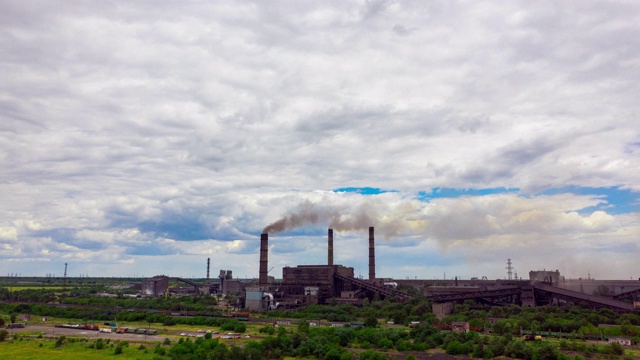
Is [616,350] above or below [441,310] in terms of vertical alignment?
below

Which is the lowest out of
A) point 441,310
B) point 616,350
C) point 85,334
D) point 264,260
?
point 85,334

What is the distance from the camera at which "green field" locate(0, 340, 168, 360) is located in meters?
63.1

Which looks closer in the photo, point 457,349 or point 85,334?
point 457,349

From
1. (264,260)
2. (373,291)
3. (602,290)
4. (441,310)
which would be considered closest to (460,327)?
(441,310)

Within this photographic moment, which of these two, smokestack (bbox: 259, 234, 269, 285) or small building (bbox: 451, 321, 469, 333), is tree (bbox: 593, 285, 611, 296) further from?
smokestack (bbox: 259, 234, 269, 285)

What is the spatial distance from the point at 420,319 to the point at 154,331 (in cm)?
5135

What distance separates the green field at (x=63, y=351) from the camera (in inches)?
2484

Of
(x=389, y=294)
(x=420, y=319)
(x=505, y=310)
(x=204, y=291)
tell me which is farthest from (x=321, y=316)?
(x=204, y=291)

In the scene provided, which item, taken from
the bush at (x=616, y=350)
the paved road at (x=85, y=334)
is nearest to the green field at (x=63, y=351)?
the paved road at (x=85, y=334)

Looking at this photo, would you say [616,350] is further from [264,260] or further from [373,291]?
[264,260]

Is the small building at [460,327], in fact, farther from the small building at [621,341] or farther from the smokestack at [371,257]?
the smokestack at [371,257]

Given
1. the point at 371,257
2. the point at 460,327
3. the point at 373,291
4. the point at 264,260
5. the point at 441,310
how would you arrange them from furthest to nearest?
1. the point at 371,257
2. the point at 373,291
3. the point at 264,260
4. the point at 441,310
5. the point at 460,327

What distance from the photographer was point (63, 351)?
6744 cm

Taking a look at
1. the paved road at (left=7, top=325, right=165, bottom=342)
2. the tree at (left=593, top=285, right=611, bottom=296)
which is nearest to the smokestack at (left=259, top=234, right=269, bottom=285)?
the paved road at (left=7, top=325, right=165, bottom=342)
